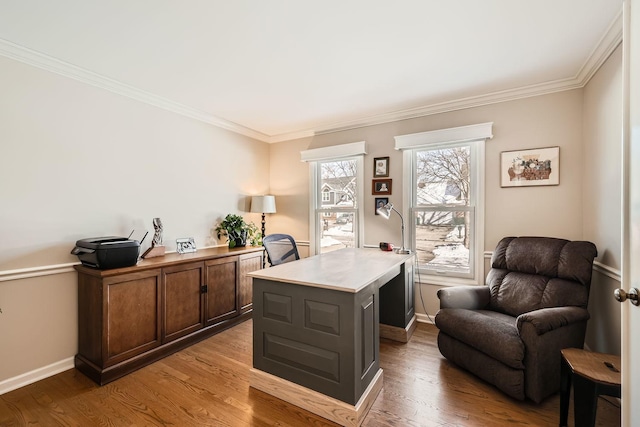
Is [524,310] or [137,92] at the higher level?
[137,92]

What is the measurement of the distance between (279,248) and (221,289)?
80 centimetres

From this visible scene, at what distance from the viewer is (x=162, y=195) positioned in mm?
2977

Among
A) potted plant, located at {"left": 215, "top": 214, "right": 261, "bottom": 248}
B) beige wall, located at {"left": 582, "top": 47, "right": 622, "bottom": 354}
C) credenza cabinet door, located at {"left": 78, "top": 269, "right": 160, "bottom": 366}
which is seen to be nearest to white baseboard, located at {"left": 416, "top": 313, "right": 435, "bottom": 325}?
beige wall, located at {"left": 582, "top": 47, "right": 622, "bottom": 354}

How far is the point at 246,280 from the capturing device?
10.9ft

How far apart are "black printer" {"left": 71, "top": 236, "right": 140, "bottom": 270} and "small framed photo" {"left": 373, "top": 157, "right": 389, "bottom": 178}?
8.81ft

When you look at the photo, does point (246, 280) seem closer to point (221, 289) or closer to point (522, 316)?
point (221, 289)

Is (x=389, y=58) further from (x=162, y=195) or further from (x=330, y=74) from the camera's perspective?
(x=162, y=195)

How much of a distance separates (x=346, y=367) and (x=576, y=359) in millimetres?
1313

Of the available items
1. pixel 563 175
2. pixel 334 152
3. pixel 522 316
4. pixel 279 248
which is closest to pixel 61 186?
pixel 279 248

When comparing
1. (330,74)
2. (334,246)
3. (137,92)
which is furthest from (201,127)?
(334,246)

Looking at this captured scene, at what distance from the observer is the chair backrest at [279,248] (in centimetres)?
276

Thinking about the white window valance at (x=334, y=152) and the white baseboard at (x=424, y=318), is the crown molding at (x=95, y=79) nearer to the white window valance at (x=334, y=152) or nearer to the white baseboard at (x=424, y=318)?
the white window valance at (x=334, y=152)

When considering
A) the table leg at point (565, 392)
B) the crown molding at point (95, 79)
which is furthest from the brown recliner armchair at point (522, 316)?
the crown molding at point (95, 79)

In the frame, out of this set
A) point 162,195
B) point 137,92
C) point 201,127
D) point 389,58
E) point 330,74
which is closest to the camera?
point 389,58
